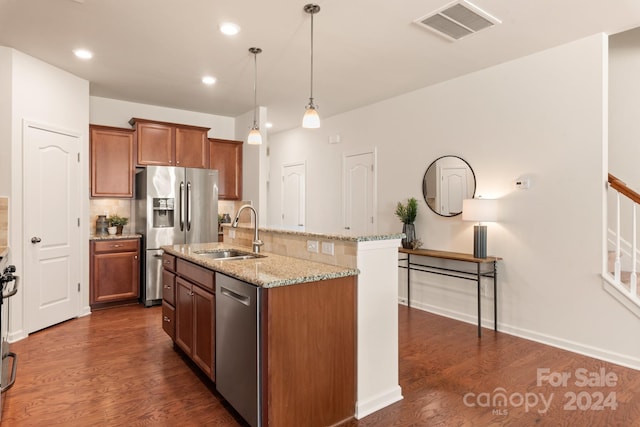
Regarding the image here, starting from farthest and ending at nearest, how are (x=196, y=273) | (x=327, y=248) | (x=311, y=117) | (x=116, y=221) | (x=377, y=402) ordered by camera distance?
(x=116, y=221)
(x=311, y=117)
(x=196, y=273)
(x=327, y=248)
(x=377, y=402)

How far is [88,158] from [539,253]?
5210 mm

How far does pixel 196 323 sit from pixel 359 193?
3.48 metres

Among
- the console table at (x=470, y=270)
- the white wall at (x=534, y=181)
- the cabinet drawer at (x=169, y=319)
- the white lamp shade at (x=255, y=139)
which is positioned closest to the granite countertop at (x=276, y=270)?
the cabinet drawer at (x=169, y=319)

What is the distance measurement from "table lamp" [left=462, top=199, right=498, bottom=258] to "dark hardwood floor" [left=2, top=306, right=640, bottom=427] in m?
0.89

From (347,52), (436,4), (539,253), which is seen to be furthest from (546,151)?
(347,52)

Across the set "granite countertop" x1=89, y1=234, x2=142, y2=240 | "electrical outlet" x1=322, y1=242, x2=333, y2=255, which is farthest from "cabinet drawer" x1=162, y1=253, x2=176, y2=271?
"granite countertop" x1=89, y1=234, x2=142, y2=240

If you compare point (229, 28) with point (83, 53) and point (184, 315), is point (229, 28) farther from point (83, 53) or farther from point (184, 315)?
point (184, 315)

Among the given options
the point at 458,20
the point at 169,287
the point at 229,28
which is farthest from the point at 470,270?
the point at 229,28

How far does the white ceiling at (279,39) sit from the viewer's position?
2850 millimetres

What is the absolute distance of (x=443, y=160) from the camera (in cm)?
449

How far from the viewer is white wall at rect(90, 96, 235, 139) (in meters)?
5.25

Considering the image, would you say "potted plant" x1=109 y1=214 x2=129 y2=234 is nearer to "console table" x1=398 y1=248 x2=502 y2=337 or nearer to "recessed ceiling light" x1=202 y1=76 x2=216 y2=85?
"recessed ceiling light" x1=202 y1=76 x2=216 y2=85

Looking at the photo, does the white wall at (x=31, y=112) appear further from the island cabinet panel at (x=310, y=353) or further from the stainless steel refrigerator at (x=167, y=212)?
the island cabinet panel at (x=310, y=353)

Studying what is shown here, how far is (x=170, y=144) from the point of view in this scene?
5.39m
